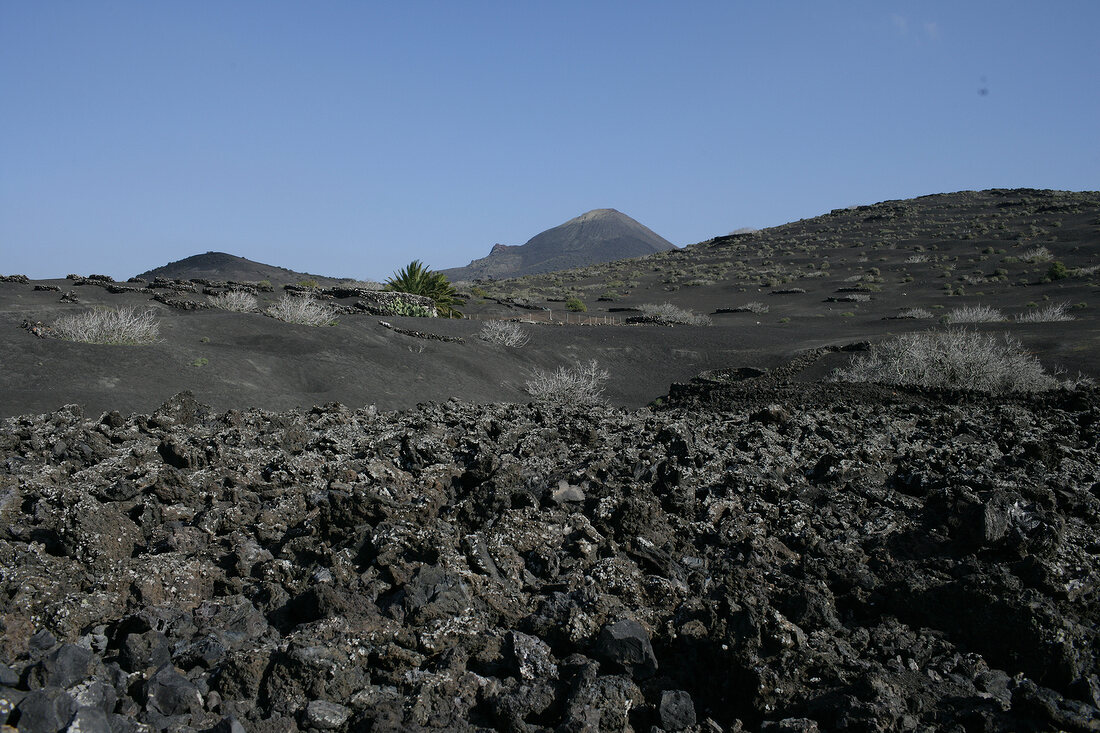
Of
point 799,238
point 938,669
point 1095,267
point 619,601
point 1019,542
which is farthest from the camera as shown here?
point 799,238

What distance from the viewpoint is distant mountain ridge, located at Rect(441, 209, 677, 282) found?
12581 cm

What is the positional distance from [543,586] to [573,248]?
135022 millimetres

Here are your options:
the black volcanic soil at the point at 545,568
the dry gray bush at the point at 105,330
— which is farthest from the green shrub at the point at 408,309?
the black volcanic soil at the point at 545,568

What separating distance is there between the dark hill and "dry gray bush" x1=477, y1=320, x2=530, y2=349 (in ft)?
90.6

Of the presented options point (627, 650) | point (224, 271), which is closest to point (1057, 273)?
point (627, 650)

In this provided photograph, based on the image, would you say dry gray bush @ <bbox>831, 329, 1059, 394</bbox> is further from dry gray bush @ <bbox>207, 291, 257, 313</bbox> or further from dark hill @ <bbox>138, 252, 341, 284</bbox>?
dark hill @ <bbox>138, 252, 341, 284</bbox>

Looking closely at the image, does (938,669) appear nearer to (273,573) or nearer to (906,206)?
(273,573)

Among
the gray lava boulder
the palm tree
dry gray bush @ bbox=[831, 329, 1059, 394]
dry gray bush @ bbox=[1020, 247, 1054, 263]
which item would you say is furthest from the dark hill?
the gray lava boulder

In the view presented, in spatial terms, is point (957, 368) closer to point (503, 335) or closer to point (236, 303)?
point (503, 335)

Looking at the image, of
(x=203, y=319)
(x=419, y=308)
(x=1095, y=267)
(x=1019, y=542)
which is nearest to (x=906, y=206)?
(x=1095, y=267)

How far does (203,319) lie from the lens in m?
16.3

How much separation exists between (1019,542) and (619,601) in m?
2.49

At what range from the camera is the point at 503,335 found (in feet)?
65.9

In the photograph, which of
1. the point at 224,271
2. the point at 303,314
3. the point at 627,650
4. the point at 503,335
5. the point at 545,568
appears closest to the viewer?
the point at 627,650
